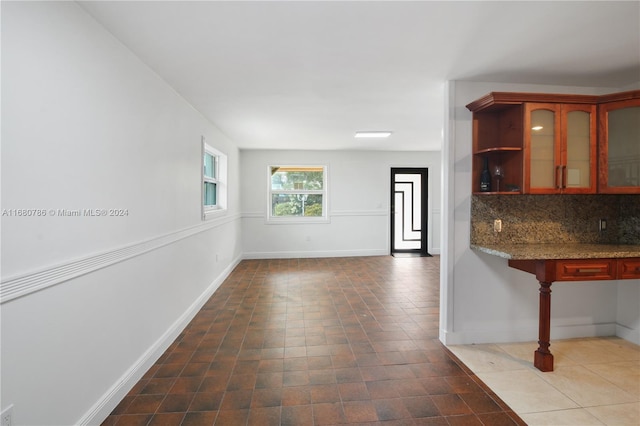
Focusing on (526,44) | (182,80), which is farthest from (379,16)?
(182,80)

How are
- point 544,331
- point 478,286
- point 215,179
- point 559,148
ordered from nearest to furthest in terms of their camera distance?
point 544,331 → point 559,148 → point 478,286 → point 215,179

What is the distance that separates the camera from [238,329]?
3238mm

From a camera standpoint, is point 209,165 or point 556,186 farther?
point 209,165

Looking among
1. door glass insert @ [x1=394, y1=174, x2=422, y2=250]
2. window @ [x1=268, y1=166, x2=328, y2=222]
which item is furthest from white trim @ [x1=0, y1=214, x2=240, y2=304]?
door glass insert @ [x1=394, y1=174, x2=422, y2=250]

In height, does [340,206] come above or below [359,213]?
above

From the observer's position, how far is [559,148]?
2633 millimetres

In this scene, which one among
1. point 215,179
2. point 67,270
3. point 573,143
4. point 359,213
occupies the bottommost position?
point 67,270

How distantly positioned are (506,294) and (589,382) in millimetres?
824

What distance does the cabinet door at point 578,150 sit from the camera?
2641mm

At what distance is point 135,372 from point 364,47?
2.75m

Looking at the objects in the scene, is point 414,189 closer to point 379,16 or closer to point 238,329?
point 238,329

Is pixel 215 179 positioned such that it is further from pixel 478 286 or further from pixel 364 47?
pixel 478 286

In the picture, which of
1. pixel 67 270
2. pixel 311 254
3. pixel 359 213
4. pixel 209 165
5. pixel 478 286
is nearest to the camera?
pixel 67 270

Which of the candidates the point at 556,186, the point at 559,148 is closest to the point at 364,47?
the point at 559,148
